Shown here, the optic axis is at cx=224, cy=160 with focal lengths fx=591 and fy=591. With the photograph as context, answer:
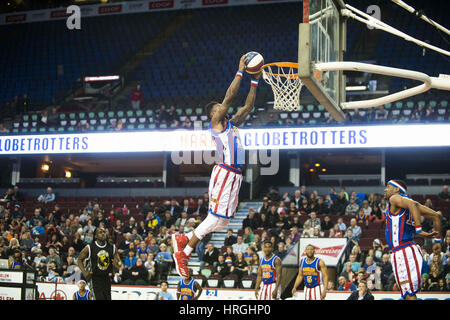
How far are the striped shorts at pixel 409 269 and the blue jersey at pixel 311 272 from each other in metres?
3.34

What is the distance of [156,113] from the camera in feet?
75.9

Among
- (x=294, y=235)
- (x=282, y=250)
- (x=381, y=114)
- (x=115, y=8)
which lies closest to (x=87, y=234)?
(x=294, y=235)

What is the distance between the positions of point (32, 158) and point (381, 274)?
1695cm

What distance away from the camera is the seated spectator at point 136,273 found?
592 inches

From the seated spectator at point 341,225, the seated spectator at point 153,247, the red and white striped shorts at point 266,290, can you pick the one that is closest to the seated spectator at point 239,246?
the seated spectator at point 153,247

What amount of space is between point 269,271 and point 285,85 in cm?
377

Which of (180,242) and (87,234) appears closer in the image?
(180,242)

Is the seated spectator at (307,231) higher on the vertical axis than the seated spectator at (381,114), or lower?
lower

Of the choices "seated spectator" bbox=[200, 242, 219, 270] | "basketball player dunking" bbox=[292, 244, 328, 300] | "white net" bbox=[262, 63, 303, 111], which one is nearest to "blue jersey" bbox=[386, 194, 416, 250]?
"white net" bbox=[262, 63, 303, 111]

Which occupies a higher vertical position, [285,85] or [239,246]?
[285,85]

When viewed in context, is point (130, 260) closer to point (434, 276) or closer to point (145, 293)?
point (145, 293)

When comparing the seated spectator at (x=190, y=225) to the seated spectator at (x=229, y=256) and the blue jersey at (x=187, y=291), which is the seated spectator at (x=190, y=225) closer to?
the seated spectator at (x=229, y=256)

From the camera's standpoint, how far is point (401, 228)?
7383 mm
